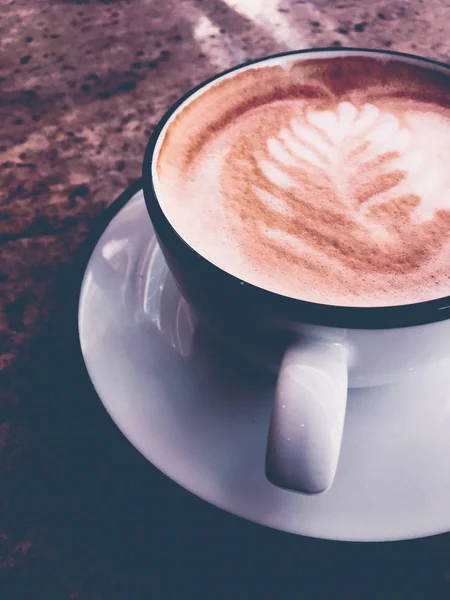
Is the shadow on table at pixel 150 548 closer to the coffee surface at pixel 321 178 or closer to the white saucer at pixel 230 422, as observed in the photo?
the white saucer at pixel 230 422

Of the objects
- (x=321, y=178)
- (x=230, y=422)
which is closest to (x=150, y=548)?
(x=230, y=422)

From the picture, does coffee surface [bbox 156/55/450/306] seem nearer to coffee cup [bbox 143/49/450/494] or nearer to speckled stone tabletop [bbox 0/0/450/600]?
coffee cup [bbox 143/49/450/494]

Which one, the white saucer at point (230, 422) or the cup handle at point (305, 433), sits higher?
the cup handle at point (305, 433)

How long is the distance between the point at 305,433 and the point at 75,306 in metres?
0.33

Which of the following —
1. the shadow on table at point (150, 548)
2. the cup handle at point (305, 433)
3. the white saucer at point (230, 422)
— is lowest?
the shadow on table at point (150, 548)

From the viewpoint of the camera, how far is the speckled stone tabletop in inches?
16.5

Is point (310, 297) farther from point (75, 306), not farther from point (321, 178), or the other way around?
point (75, 306)

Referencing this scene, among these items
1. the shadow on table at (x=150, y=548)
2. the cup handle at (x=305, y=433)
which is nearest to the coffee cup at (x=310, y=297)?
the cup handle at (x=305, y=433)

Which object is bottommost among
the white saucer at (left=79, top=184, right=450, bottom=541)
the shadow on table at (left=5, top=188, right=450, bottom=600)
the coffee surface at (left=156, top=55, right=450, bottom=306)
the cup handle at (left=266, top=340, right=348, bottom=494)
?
the shadow on table at (left=5, top=188, right=450, bottom=600)

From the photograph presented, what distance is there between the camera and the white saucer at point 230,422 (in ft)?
1.31

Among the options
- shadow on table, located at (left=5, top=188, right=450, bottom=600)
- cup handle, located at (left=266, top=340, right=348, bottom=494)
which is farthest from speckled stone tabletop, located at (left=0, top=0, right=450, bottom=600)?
cup handle, located at (left=266, top=340, right=348, bottom=494)

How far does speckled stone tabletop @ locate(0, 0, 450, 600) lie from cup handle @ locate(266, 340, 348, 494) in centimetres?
11

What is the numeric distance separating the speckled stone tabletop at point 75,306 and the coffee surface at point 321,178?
0.59ft

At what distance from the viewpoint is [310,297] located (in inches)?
17.6
